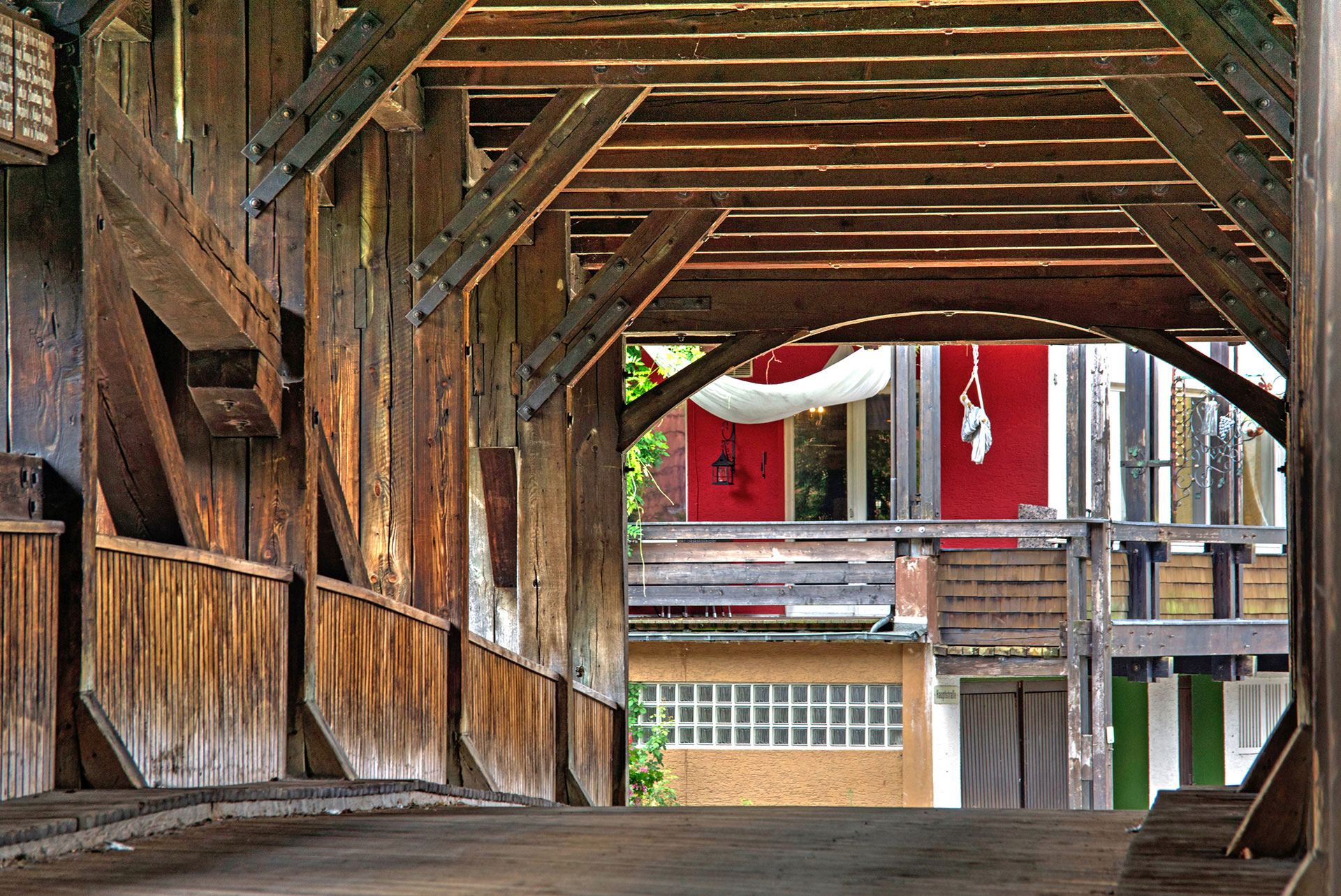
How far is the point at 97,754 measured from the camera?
3.13m

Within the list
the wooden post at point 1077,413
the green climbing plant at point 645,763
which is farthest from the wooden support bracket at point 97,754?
the wooden post at point 1077,413

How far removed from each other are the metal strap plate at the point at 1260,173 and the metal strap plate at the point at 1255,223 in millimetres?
77

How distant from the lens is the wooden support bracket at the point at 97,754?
3.12 metres

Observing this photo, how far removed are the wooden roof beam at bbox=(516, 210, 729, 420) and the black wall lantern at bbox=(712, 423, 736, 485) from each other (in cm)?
931

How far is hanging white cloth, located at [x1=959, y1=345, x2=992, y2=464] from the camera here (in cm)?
1588

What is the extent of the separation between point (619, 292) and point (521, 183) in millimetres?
1803

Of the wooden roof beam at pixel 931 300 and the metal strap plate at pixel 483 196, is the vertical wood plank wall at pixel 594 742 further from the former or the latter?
the metal strap plate at pixel 483 196

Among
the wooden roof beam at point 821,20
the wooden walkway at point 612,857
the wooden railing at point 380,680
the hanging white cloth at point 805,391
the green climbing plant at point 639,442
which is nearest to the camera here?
the wooden walkway at point 612,857

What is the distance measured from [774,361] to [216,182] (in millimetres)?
13066

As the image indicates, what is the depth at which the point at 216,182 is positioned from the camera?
458cm

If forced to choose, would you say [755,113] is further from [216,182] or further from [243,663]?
[243,663]

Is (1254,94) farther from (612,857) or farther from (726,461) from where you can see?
(726,461)

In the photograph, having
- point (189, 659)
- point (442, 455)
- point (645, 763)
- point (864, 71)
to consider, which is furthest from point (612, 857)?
point (645, 763)

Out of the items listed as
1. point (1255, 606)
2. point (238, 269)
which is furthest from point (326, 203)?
point (1255, 606)
